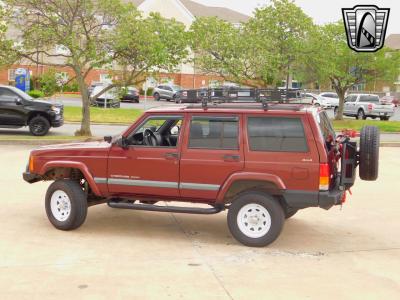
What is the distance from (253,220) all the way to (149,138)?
1.82m

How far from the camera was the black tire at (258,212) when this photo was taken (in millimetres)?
6852

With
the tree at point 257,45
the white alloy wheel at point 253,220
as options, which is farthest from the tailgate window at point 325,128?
the tree at point 257,45

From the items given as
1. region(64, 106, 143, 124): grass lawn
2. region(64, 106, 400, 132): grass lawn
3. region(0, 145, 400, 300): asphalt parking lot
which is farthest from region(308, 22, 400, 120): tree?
region(0, 145, 400, 300): asphalt parking lot

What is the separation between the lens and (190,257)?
6.55 meters

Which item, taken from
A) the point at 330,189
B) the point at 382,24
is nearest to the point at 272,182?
the point at 330,189

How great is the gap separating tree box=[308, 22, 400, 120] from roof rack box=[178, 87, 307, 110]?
19010 millimetres

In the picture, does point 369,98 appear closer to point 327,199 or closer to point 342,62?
point 342,62

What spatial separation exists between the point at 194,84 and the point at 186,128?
54.3 metres

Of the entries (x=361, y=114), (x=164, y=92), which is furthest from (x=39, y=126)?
(x=164, y=92)

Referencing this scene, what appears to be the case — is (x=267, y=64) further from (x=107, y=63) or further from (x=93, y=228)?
(x=93, y=228)

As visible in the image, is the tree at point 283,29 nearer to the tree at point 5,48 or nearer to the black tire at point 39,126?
the black tire at point 39,126

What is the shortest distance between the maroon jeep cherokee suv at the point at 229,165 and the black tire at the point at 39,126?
39.5 ft

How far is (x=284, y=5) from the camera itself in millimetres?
25188

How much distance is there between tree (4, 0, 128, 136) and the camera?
17.0 m
